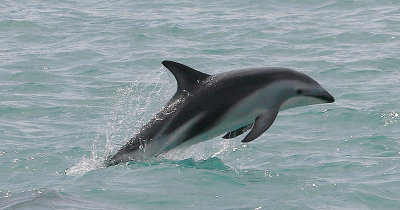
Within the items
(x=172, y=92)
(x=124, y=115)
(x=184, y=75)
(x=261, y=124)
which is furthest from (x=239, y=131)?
(x=172, y=92)

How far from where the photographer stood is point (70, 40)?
67.5 ft

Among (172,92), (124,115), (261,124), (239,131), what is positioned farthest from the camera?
(172,92)

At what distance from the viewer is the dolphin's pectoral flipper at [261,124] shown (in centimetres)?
977

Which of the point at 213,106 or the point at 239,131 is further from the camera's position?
the point at 239,131

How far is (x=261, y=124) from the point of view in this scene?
9914 millimetres

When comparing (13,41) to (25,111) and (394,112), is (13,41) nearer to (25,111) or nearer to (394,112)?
(25,111)

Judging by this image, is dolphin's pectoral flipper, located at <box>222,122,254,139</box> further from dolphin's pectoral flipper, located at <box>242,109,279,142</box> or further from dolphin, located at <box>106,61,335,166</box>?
dolphin's pectoral flipper, located at <box>242,109,279,142</box>

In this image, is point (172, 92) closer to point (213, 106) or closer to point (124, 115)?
point (124, 115)

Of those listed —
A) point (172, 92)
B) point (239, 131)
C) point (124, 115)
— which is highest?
point (239, 131)

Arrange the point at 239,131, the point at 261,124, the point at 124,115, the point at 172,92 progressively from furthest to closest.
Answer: the point at 172,92
the point at 124,115
the point at 239,131
the point at 261,124

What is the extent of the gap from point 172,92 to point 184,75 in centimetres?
658

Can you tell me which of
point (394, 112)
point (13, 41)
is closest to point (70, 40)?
point (13, 41)

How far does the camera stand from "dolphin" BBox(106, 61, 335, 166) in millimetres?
9984

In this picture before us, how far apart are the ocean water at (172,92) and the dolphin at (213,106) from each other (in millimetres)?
375
